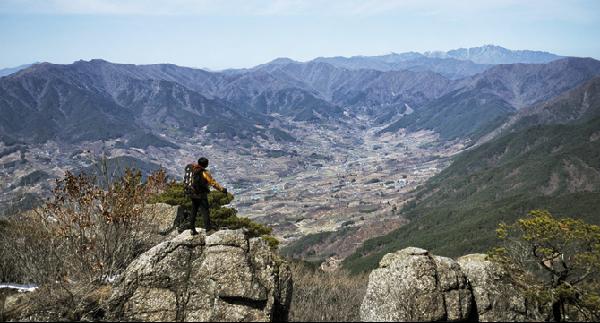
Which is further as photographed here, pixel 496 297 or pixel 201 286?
pixel 496 297

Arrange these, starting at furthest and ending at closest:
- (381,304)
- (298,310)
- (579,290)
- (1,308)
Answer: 1. (579,290)
2. (298,310)
3. (381,304)
4. (1,308)

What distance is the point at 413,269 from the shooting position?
762 inches

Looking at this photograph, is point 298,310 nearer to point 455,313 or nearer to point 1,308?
point 455,313

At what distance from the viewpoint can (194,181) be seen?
19875mm

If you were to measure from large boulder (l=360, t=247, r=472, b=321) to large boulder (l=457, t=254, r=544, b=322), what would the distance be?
621 millimetres

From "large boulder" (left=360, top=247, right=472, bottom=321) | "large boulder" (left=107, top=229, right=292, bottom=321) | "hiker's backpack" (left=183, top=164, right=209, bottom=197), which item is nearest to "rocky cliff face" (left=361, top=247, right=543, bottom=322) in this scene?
"large boulder" (left=360, top=247, right=472, bottom=321)

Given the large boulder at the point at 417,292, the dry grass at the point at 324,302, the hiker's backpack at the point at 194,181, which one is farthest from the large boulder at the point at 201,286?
the large boulder at the point at 417,292

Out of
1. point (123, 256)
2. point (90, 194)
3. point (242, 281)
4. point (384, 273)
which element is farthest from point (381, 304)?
point (90, 194)

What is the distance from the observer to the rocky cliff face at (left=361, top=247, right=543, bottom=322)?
18688 mm

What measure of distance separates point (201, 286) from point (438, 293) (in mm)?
9276

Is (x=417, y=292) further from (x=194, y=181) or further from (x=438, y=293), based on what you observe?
(x=194, y=181)

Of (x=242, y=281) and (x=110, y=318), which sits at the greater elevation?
(x=242, y=281)

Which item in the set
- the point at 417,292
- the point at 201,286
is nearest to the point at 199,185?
the point at 201,286

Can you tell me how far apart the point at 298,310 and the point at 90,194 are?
1039 centimetres
